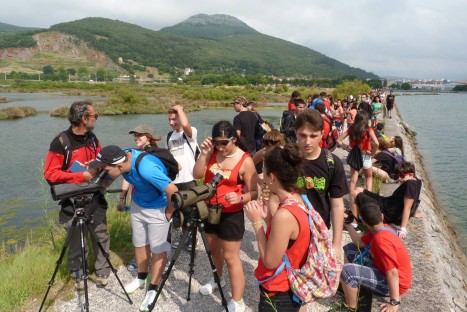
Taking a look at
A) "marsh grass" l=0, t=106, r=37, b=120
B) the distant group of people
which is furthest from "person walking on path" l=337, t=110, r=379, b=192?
"marsh grass" l=0, t=106, r=37, b=120

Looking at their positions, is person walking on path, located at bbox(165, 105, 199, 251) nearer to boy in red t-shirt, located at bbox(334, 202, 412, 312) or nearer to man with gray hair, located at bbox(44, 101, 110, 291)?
man with gray hair, located at bbox(44, 101, 110, 291)

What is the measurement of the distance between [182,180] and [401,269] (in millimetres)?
2379

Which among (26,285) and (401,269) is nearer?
(401,269)

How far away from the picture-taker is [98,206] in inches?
136

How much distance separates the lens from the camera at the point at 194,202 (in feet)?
8.16

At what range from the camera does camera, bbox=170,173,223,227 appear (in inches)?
98.0

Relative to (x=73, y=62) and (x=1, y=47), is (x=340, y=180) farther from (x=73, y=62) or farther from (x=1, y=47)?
(x=1, y=47)

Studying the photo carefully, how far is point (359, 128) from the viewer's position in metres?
5.28

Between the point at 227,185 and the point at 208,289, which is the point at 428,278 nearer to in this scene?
the point at 208,289

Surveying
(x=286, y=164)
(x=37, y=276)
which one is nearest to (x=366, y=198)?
(x=286, y=164)

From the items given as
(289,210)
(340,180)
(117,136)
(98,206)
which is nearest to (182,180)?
(98,206)

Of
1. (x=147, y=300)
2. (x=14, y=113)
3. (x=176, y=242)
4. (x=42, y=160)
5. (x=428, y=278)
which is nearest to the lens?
(x=147, y=300)

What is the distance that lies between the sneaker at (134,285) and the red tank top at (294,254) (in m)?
1.74

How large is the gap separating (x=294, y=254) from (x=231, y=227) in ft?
2.75
